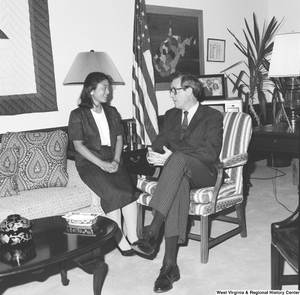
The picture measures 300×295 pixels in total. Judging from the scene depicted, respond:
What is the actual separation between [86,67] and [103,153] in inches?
31.5

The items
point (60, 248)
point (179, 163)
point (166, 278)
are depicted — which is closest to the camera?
point (60, 248)

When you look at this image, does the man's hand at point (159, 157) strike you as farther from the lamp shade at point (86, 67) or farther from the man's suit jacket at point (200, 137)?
the lamp shade at point (86, 67)

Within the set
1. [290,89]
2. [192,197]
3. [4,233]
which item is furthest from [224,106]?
[4,233]

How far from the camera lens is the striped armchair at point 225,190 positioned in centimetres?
321

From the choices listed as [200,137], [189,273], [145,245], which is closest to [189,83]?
[200,137]

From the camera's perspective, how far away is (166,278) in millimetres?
2820

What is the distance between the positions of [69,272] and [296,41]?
8.57 feet

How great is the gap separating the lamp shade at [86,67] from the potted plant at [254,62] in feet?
7.43

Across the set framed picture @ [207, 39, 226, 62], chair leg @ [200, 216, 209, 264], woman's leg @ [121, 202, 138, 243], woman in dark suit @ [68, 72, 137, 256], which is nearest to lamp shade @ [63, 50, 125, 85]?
woman in dark suit @ [68, 72, 137, 256]

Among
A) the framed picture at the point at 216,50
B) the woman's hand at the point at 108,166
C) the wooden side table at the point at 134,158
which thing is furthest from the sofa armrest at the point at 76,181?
the framed picture at the point at 216,50

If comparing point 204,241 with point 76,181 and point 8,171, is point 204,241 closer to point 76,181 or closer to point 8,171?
point 76,181

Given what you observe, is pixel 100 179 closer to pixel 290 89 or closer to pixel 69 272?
pixel 69 272

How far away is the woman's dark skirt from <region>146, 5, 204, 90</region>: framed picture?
185 centimetres

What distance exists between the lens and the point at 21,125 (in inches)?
158
